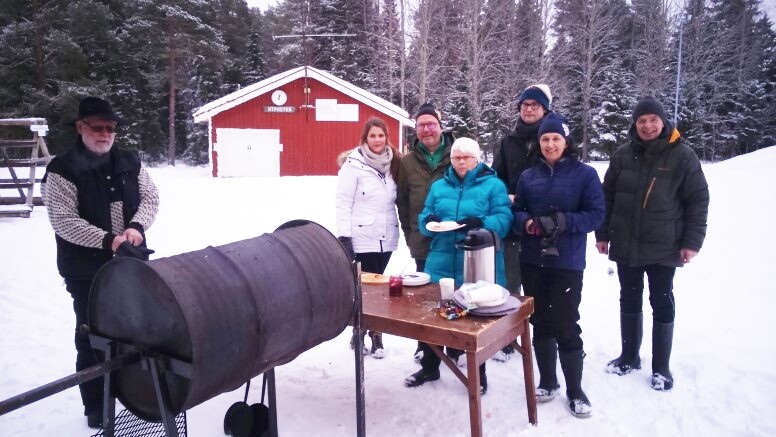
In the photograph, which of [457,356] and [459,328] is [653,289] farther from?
[459,328]

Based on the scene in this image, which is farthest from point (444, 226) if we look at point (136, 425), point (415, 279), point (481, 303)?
point (136, 425)

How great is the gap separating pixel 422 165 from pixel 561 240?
1243 mm

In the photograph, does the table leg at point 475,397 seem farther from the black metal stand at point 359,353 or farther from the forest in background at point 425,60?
the forest in background at point 425,60

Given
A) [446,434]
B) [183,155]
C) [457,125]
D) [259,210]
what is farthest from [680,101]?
[446,434]

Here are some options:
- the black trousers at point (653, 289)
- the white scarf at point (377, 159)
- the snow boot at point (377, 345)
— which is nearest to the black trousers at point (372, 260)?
the snow boot at point (377, 345)

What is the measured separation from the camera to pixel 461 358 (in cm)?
411

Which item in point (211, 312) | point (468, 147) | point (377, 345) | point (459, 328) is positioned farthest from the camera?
point (377, 345)

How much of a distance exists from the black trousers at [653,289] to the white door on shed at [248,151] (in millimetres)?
16320

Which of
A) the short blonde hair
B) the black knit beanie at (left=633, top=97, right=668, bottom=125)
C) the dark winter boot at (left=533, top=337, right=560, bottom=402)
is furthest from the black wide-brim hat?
the black knit beanie at (left=633, top=97, right=668, bottom=125)

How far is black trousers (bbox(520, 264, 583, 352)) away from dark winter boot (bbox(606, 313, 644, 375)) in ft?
2.24

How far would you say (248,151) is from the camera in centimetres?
1841

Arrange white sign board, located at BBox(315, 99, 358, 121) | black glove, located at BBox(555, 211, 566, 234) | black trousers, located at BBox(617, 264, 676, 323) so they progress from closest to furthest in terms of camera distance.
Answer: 1. black glove, located at BBox(555, 211, 566, 234)
2. black trousers, located at BBox(617, 264, 676, 323)
3. white sign board, located at BBox(315, 99, 358, 121)

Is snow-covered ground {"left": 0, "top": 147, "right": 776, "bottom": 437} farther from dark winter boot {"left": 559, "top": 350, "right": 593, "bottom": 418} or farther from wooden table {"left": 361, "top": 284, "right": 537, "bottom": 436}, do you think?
wooden table {"left": 361, "top": 284, "right": 537, "bottom": 436}

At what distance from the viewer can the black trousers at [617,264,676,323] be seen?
3.58 metres
